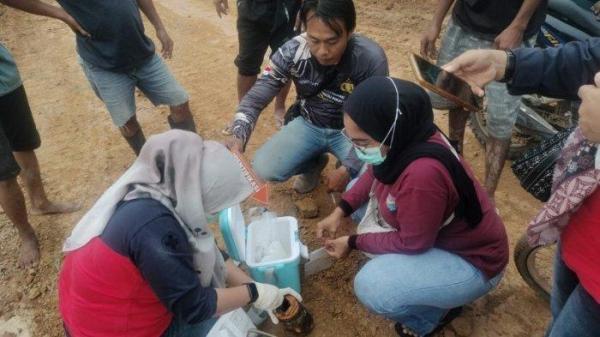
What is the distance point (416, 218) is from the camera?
1.80 metres

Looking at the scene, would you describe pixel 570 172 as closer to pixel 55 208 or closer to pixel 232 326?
pixel 232 326

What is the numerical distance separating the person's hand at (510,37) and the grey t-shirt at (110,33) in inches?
88.5

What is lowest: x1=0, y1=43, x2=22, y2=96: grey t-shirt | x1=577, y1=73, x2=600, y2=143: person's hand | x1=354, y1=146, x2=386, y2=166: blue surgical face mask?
x1=0, y1=43, x2=22, y2=96: grey t-shirt

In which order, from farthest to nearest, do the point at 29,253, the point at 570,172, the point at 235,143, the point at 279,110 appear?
the point at 279,110
the point at 29,253
the point at 235,143
the point at 570,172

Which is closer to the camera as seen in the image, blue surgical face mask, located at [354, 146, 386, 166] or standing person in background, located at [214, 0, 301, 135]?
blue surgical face mask, located at [354, 146, 386, 166]

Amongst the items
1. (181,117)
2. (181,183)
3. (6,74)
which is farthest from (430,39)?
(6,74)

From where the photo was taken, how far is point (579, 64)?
1617 millimetres

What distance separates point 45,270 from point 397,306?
2272 millimetres

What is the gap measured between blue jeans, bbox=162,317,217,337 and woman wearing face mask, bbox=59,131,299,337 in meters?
0.19

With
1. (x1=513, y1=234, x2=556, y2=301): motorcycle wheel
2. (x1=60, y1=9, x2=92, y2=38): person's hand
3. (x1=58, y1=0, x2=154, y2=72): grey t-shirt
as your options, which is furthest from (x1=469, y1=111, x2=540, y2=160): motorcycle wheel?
(x1=60, y1=9, x2=92, y2=38): person's hand

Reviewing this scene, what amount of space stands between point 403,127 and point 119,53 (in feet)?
6.48

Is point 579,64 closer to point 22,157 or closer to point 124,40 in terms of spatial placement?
point 124,40

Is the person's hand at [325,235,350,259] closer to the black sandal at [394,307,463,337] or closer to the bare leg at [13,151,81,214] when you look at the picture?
the black sandal at [394,307,463,337]

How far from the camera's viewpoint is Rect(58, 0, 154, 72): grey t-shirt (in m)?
2.72
